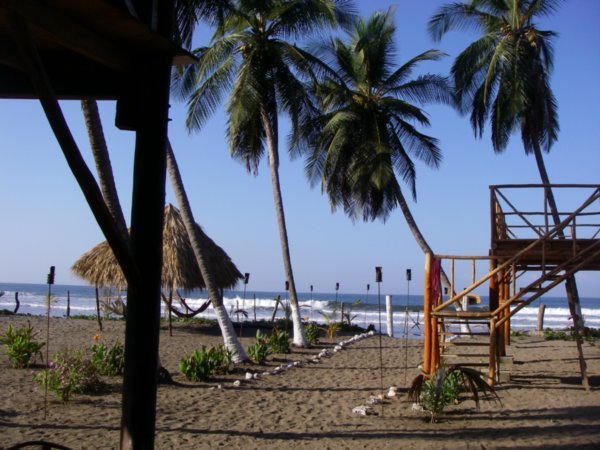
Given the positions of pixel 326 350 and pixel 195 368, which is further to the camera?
pixel 326 350

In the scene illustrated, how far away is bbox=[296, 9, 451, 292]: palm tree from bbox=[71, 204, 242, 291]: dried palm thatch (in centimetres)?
414

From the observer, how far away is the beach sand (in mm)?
6469

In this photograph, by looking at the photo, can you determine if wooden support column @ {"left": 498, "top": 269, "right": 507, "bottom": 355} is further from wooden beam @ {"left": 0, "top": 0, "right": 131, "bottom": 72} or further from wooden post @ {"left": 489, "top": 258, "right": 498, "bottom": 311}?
wooden beam @ {"left": 0, "top": 0, "right": 131, "bottom": 72}

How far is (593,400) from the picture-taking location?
9211 millimetres

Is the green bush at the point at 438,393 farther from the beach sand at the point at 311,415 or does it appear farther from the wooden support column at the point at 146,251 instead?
the wooden support column at the point at 146,251

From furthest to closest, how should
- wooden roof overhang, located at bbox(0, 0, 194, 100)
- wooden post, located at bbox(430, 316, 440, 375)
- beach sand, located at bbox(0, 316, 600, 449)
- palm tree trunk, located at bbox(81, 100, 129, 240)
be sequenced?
wooden post, located at bbox(430, 316, 440, 375) < palm tree trunk, located at bbox(81, 100, 129, 240) < beach sand, located at bbox(0, 316, 600, 449) < wooden roof overhang, located at bbox(0, 0, 194, 100)

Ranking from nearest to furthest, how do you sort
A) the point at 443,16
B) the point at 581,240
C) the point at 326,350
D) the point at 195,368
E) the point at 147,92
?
1. the point at 147,92
2. the point at 195,368
3. the point at 581,240
4. the point at 326,350
5. the point at 443,16

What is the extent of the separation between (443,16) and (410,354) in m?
11.7

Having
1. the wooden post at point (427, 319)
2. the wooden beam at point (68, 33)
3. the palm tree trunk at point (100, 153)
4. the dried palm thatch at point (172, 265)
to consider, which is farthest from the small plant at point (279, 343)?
the wooden beam at point (68, 33)

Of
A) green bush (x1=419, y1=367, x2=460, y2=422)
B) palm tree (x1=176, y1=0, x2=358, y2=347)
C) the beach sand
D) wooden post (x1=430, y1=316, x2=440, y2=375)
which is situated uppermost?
palm tree (x1=176, y1=0, x2=358, y2=347)

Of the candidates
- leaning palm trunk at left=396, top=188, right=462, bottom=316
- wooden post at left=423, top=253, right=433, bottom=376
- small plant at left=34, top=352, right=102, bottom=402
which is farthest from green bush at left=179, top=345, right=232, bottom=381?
leaning palm trunk at left=396, top=188, right=462, bottom=316

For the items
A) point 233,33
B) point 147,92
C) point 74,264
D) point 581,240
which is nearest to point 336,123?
point 233,33

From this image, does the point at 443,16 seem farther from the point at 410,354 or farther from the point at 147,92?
the point at 147,92

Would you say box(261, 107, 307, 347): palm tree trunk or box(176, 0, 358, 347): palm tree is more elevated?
box(176, 0, 358, 347): palm tree
